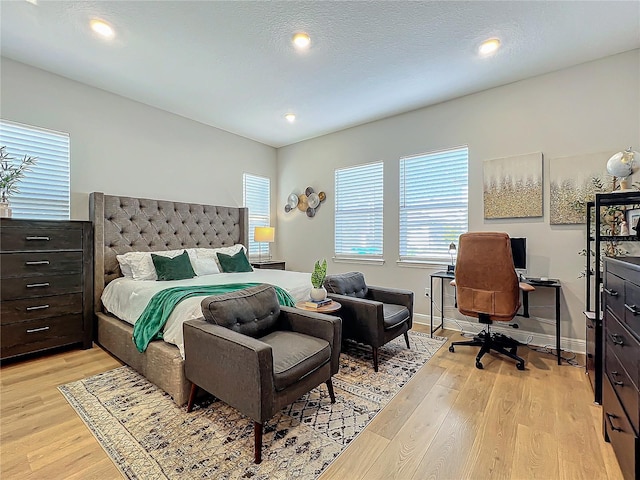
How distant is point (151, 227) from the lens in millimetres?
3908

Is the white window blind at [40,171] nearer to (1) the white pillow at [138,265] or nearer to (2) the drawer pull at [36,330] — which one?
(1) the white pillow at [138,265]

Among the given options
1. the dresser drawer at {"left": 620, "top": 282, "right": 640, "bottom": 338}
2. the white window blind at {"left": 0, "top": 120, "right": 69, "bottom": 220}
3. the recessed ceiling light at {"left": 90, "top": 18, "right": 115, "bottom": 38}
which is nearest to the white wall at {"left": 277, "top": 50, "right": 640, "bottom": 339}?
the dresser drawer at {"left": 620, "top": 282, "right": 640, "bottom": 338}

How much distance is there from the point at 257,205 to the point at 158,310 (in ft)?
10.6

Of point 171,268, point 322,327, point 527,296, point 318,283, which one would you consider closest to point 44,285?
point 171,268

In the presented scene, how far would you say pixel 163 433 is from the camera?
1838 mm

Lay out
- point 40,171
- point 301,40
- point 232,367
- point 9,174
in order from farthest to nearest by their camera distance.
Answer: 1. point 40,171
2. point 9,174
3. point 301,40
4. point 232,367

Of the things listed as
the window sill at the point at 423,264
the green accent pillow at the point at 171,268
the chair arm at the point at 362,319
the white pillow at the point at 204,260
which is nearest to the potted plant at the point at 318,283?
the chair arm at the point at 362,319

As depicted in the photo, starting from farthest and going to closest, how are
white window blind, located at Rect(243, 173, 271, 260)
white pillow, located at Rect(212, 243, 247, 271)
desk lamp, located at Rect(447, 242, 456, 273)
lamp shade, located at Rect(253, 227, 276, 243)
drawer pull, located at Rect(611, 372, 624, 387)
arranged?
white window blind, located at Rect(243, 173, 271, 260)
lamp shade, located at Rect(253, 227, 276, 243)
white pillow, located at Rect(212, 243, 247, 271)
desk lamp, located at Rect(447, 242, 456, 273)
drawer pull, located at Rect(611, 372, 624, 387)

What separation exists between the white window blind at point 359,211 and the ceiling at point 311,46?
1114 millimetres

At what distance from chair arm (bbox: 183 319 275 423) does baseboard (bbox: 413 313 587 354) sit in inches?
117

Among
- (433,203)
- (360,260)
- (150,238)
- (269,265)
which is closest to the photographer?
(150,238)

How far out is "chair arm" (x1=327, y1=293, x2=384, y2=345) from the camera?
2705 millimetres

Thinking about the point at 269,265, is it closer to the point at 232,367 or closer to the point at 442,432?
the point at 232,367

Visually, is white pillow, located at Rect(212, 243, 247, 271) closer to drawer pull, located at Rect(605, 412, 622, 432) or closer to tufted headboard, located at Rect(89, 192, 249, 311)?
tufted headboard, located at Rect(89, 192, 249, 311)
